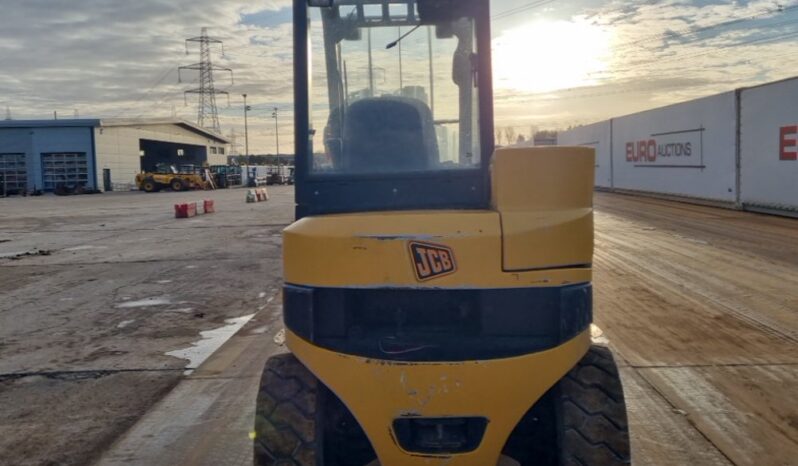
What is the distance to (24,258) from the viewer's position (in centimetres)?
1585

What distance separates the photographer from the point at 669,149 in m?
26.4

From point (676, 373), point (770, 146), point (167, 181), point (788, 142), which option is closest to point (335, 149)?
point (676, 373)

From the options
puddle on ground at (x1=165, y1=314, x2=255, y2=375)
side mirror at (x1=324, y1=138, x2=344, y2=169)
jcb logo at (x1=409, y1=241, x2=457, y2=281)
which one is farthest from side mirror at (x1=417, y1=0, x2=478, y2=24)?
puddle on ground at (x1=165, y1=314, x2=255, y2=375)

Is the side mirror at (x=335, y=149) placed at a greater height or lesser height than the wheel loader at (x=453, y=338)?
greater

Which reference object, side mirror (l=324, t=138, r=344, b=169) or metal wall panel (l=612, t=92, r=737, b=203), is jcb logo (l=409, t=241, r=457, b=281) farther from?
metal wall panel (l=612, t=92, r=737, b=203)

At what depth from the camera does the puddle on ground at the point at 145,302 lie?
9.95 meters

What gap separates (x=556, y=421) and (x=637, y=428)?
1.77 meters

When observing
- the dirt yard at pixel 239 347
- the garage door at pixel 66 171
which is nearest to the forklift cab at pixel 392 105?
the dirt yard at pixel 239 347

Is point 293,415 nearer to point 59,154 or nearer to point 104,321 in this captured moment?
point 104,321

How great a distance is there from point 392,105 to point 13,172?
65456 mm

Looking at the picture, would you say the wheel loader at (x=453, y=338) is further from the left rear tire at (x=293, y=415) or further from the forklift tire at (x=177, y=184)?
the forklift tire at (x=177, y=184)

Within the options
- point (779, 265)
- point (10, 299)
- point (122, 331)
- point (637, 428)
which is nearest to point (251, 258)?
point (10, 299)

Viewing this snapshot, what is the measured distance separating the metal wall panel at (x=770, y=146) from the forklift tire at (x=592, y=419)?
17164 millimetres

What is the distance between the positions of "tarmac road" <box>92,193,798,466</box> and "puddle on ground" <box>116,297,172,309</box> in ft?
5.80
